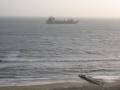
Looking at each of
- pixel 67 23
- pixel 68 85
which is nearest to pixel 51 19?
pixel 67 23

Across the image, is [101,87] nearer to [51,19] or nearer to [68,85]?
[68,85]

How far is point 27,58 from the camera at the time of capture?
33688 millimetres

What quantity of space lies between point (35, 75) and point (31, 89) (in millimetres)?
11375

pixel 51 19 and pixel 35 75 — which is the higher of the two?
pixel 51 19

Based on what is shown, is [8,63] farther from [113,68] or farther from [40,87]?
[40,87]

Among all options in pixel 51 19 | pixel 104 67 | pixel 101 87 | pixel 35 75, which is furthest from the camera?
pixel 51 19

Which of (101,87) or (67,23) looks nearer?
(101,87)

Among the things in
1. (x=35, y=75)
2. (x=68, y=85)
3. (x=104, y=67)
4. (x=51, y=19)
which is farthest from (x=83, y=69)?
(x=51, y=19)

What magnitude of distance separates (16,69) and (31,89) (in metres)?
14.0

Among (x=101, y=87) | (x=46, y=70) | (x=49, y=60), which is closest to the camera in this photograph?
(x=101, y=87)

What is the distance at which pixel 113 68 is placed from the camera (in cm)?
A: 2762

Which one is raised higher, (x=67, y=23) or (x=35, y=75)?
(x=67, y=23)

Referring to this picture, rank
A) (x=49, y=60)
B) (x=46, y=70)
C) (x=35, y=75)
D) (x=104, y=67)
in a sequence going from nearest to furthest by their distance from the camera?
(x=35, y=75) < (x=46, y=70) < (x=104, y=67) < (x=49, y=60)

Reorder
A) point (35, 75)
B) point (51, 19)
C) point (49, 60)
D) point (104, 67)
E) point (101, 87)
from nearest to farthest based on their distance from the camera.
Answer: point (101, 87) < point (35, 75) < point (104, 67) < point (49, 60) < point (51, 19)
